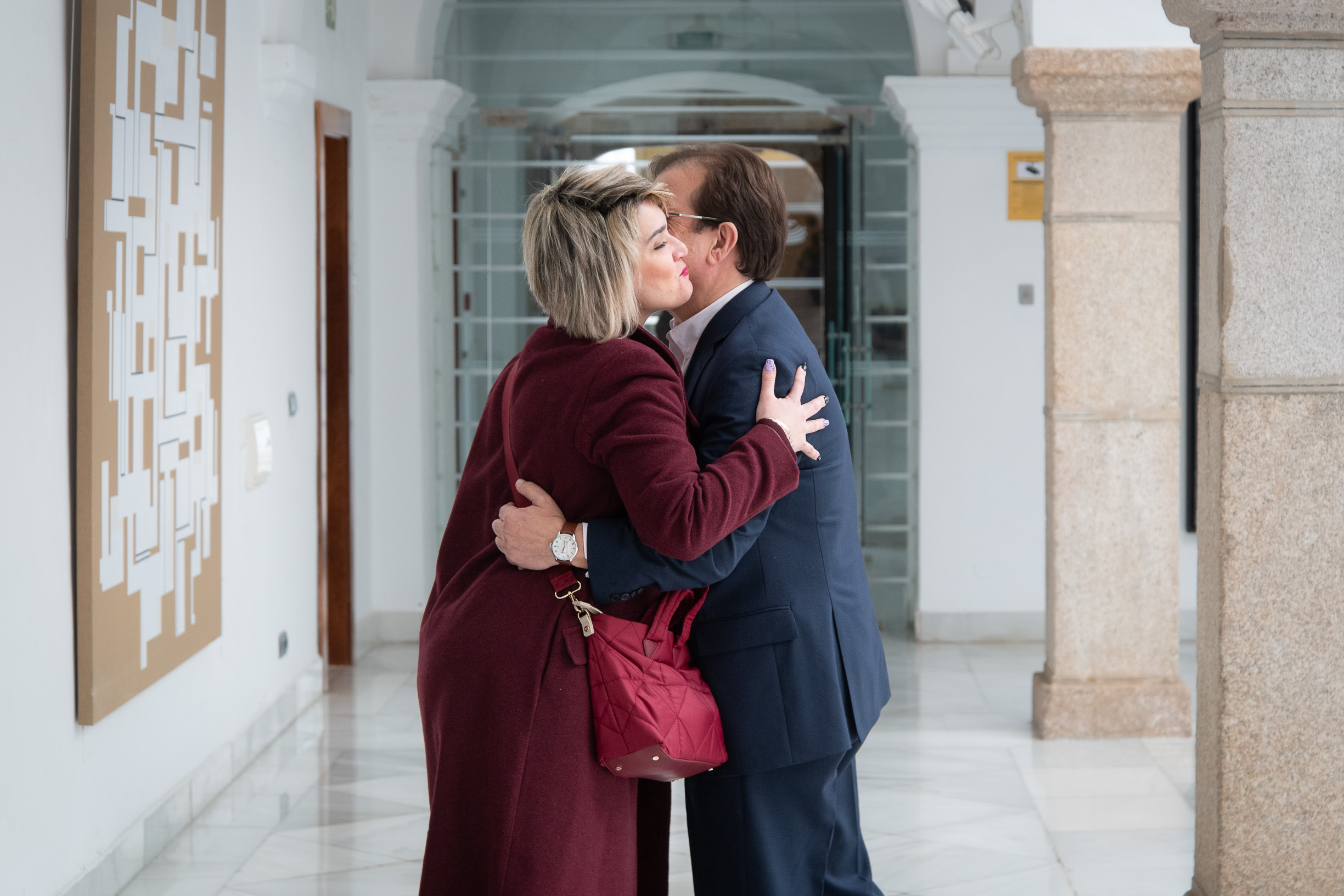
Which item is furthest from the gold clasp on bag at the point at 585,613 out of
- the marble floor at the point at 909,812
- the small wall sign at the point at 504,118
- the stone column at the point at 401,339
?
the small wall sign at the point at 504,118

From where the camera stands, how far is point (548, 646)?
6.31 ft

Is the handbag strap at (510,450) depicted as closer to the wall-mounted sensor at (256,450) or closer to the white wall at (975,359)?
the wall-mounted sensor at (256,450)

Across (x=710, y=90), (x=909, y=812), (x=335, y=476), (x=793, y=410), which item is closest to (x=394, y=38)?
(x=710, y=90)

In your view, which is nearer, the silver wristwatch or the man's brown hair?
the silver wristwatch

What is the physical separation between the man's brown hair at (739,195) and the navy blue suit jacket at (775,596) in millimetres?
63

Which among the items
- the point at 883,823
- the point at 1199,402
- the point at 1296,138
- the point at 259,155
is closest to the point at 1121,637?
the point at 883,823

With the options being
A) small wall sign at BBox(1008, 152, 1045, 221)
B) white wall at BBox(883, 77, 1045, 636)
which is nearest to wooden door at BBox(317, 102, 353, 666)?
white wall at BBox(883, 77, 1045, 636)

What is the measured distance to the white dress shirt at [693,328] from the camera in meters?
2.22

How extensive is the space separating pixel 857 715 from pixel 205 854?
228cm

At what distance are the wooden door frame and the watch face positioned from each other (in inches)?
149

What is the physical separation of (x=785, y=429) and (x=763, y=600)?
1.00ft

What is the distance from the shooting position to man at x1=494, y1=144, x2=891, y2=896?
2141 millimetres

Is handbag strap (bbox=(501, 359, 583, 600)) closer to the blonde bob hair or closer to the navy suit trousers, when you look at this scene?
the blonde bob hair

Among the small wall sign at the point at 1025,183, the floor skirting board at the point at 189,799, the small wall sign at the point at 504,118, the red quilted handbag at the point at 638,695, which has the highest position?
the small wall sign at the point at 504,118
